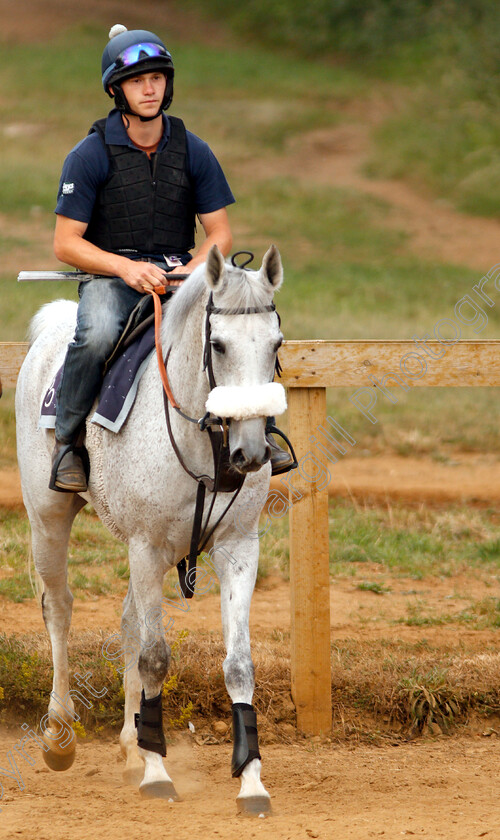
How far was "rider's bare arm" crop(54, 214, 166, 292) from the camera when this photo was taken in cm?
464

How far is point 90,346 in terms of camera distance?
15.4 ft

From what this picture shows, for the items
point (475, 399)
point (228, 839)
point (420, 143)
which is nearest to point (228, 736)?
point (228, 839)

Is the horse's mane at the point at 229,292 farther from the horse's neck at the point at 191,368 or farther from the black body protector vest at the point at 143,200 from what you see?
the black body protector vest at the point at 143,200

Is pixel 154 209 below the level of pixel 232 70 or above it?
below

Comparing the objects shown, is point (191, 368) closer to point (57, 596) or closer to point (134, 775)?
point (57, 596)

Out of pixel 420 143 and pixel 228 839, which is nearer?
pixel 228 839

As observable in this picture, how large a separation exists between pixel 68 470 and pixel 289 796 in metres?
1.84

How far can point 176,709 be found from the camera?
565 centimetres

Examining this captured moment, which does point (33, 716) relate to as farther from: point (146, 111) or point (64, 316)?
point (146, 111)

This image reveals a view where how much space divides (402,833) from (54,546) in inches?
95.0

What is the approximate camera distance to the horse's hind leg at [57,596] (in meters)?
5.34

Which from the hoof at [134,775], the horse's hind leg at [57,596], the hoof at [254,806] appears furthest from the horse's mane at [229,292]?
the hoof at [134,775]

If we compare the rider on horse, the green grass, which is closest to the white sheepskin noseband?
the rider on horse

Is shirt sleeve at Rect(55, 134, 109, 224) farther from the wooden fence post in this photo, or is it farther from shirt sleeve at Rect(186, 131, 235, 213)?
the wooden fence post
